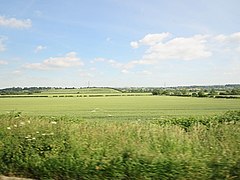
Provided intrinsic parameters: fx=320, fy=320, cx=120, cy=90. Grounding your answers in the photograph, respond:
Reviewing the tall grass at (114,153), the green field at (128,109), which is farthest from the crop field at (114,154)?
the green field at (128,109)

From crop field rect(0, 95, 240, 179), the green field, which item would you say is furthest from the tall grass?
the green field

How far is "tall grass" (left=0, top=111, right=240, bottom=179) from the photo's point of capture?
497 cm

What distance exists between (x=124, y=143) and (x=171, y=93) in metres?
106

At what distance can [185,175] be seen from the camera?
4.84 metres

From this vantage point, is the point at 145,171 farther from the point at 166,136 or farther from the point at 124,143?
the point at 166,136

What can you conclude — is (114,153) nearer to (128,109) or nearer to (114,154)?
(114,154)

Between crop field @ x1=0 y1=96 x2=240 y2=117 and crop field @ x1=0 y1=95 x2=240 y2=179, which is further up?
crop field @ x1=0 y1=95 x2=240 y2=179

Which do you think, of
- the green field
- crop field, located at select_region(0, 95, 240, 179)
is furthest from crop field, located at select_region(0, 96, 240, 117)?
crop field, located at select_region(0, 95, 240, 179)

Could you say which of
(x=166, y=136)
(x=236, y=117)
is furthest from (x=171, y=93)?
(x=166, y=136)

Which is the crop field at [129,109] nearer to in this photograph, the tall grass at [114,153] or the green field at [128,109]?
the green field at [128,109]

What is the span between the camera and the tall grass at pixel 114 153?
497 cm

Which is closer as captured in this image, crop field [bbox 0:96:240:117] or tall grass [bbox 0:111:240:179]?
tall grass [bbox 0:111:240:179]

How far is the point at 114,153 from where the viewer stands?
5711 mm

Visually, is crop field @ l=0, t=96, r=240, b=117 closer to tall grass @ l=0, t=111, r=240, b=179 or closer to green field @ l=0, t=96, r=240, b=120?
green field @ l=0, t=96, r=240, b=120
